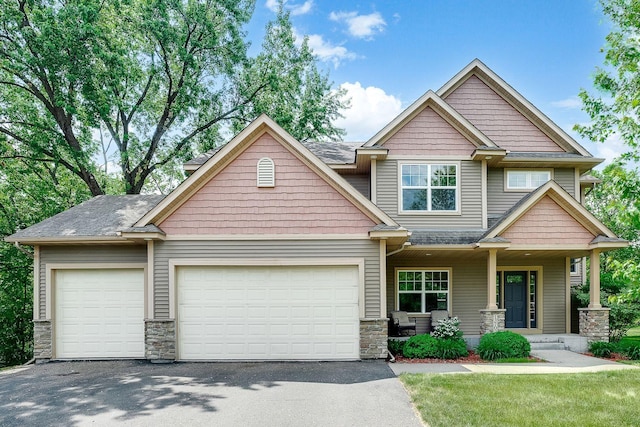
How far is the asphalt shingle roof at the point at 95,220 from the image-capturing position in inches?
407

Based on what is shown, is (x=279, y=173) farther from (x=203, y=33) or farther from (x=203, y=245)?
(x=203, y=33)

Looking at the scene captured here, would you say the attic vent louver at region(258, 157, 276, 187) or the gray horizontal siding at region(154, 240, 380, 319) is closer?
the gray horizontal siding at region(154, 240, 380, 319)

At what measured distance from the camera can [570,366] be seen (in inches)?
366

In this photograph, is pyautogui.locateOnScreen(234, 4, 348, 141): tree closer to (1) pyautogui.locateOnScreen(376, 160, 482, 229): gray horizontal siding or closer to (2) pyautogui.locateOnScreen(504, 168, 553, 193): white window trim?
(1) pyautogui.locateOnScreen(376, 160, 482, 229): gray horizontal siding

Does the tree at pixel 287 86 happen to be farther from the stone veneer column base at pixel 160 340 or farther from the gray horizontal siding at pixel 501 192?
the stone veneer column base at pixel 160 340

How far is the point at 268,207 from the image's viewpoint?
10.0 metres

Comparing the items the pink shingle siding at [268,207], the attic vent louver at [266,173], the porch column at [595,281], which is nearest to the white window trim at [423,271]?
the pink shingle siding at [268,207]

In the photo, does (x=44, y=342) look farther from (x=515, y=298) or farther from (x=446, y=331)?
(x=515, y=298)

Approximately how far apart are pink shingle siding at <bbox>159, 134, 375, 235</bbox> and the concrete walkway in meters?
3.48

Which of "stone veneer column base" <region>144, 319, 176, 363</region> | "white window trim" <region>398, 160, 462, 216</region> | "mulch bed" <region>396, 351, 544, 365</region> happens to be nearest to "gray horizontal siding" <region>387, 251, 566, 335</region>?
"white window trim" <region>398, 160, 462, 216</region>

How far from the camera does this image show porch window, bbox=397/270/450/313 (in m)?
12.9

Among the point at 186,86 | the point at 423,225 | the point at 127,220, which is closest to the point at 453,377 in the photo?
the point at 423,225

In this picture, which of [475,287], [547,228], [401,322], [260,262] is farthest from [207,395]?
[547,228]

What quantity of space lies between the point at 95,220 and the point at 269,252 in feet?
17.3
